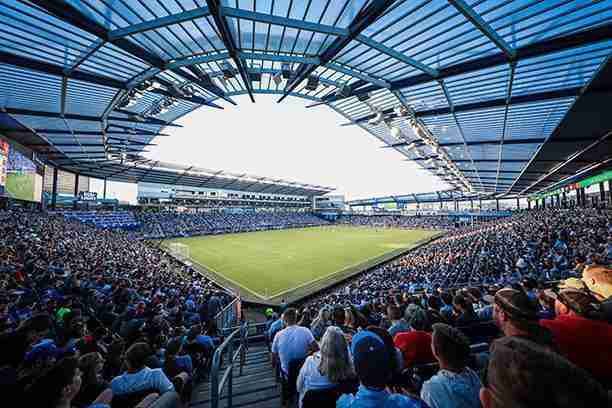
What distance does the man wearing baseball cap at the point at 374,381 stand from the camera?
144 centimetres

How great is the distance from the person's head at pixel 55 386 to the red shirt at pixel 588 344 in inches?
141

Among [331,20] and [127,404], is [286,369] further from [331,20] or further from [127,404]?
[331,20]

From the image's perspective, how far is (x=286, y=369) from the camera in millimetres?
2850

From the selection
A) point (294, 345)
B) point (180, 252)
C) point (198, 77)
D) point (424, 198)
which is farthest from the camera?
point (424, 198)

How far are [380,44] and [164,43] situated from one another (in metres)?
5.81

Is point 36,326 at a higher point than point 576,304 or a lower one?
lower

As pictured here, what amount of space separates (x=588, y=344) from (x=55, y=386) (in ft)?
12.8

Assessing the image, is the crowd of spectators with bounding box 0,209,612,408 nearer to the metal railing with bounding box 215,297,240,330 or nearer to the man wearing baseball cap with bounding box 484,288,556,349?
the man wearing baseball cap with bounding box 484,288,556,349

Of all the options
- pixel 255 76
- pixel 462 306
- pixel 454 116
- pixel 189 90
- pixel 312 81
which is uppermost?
pixel 255 76

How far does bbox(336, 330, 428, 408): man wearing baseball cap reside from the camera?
4.73ft

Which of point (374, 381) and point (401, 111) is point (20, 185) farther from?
point (374, 381)

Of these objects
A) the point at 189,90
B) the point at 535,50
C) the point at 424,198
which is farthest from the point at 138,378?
the point at 424,198

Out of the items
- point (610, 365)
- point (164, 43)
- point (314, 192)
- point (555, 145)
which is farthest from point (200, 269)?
point (314, 192)

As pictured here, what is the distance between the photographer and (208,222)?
147 feet
